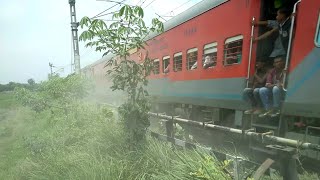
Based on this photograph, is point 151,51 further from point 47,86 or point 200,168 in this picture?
point 200,168

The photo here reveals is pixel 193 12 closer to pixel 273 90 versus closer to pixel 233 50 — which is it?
pixel 233 50

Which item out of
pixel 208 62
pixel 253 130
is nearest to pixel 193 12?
pixel 208 62

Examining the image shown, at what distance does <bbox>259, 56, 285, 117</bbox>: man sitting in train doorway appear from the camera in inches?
270

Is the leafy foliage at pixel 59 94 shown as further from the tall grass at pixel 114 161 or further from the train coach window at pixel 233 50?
the train coach window at pixel 233 50

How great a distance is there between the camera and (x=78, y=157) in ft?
23.9

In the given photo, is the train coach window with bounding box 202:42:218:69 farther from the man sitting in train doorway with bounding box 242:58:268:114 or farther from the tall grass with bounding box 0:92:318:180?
the tall grass with bounding box 0:92:318:180

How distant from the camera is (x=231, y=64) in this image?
8508mm

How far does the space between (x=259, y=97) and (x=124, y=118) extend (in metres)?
2.57

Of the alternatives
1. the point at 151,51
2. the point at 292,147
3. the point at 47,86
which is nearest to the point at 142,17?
the point at 292,147

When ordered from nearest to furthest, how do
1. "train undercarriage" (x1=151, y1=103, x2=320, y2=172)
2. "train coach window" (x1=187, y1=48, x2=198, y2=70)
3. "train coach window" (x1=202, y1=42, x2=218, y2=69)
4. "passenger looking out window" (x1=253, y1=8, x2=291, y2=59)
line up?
"train undercarriage" (x1=151, y1=103, x2=320, y2=172), "passenger looking out window" (x1=253, y1=8, x2=291, y2=59), "train coach window" (x1=202, y1=42, x2=218, y2=69), "train coach window" (x1=187, y1=48, x2=198, y2=70)

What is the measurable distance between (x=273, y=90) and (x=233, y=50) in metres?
1.94

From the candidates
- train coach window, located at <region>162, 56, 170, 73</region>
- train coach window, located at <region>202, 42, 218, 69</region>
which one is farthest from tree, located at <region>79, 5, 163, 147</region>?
train coach window, located at <region>162, 56, 170, 73</region>

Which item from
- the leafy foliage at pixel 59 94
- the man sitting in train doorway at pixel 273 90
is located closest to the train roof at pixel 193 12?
the man sitting in train doorway at pixel 273 90

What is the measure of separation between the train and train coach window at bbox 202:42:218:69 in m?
0.02
